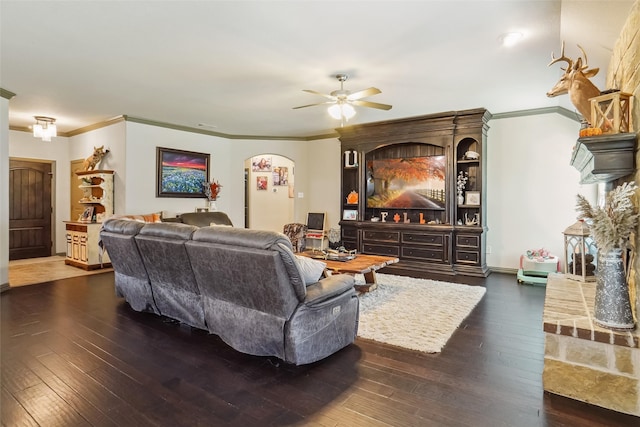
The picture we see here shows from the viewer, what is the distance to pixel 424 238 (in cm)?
616

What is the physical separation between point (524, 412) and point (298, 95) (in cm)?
438

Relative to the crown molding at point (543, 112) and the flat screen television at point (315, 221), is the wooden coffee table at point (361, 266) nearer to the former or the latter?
the flat screen television at point (315, 221)

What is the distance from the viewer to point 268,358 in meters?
2.68

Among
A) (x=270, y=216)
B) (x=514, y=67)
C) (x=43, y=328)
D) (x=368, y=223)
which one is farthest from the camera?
(x=270, y=216)

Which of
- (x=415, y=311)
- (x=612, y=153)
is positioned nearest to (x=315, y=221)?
(x=415, y=311)

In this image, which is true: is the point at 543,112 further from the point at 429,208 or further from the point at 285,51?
the point at 285,51

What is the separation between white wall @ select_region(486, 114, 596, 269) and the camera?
5.43 meters

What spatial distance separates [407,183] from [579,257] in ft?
11.3

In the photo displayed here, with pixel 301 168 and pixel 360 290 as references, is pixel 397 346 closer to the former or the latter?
pixel 360 290

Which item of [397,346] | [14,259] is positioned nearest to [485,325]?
[397,346]

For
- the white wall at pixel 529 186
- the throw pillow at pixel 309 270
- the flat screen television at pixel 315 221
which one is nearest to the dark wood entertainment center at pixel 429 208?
the white wall at pixel 529 186

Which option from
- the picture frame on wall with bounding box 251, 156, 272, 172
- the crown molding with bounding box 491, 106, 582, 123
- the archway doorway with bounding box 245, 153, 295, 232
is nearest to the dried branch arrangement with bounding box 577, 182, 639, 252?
the crown molding with bounding box 491, 106, 582, 123

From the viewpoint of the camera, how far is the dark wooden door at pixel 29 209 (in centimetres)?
A: 716

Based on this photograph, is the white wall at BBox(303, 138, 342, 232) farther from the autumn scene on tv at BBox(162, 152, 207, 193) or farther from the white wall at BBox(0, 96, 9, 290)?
the white wall at BBox(0, 96, 9, 290)
